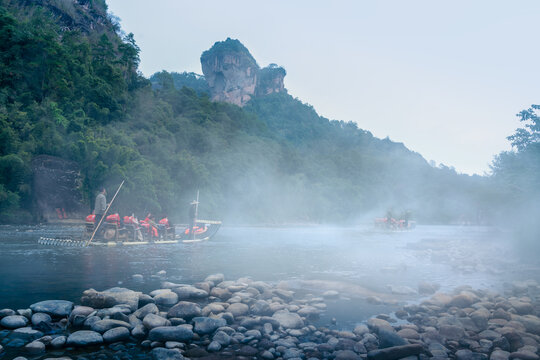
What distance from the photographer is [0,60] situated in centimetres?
3812

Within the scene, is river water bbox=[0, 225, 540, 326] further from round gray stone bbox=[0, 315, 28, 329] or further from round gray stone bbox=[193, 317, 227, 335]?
round gray stone bbox=[193, 317, 227, 335]

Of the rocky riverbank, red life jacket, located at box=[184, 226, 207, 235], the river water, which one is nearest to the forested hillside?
red life jacket, located at box=[184, 226, 207, 235]

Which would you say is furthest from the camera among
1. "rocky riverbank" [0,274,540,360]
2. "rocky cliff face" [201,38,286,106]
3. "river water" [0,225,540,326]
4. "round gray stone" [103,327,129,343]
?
"rocky cliff face" [201,38,286,106]

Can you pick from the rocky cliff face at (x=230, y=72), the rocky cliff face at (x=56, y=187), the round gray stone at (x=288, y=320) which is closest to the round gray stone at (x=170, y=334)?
the round gray stone at (x=288, y=320)

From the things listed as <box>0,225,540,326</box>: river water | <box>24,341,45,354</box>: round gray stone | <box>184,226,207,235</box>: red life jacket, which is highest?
<box>184,226,207,235</box>: red life jacket

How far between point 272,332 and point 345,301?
2748mm

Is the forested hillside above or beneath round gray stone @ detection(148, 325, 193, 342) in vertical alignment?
above

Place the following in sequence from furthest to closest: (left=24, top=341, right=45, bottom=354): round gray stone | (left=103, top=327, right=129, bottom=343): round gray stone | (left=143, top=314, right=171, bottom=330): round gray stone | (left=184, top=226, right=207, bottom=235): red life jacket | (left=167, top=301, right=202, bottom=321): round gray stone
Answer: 1. (left=184, top=226, right=207, bottom=235): red life jacket
2. (left=167, top=301, right=202, bottom=321): round gray stone
3. (left=143, top=314, right=171, bottom=330): round gray stone
4. (left=103, top=327, right=129, bottom=343): round gray stone
5. (left=24, top=341, right=45, bottom=354): round gray stone

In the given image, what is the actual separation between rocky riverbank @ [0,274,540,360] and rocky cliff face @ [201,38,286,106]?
10496 cm

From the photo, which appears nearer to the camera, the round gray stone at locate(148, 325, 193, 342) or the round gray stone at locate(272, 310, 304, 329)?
the round gray stone at locate(148, 325, 193, 342)

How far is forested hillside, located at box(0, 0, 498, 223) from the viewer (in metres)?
34.2

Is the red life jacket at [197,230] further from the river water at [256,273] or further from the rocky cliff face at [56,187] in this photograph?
the rocky cliff face at [56,187]

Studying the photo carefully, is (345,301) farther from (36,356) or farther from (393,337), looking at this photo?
(36,356)

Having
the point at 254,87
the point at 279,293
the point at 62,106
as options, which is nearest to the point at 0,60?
the point at 62,106
